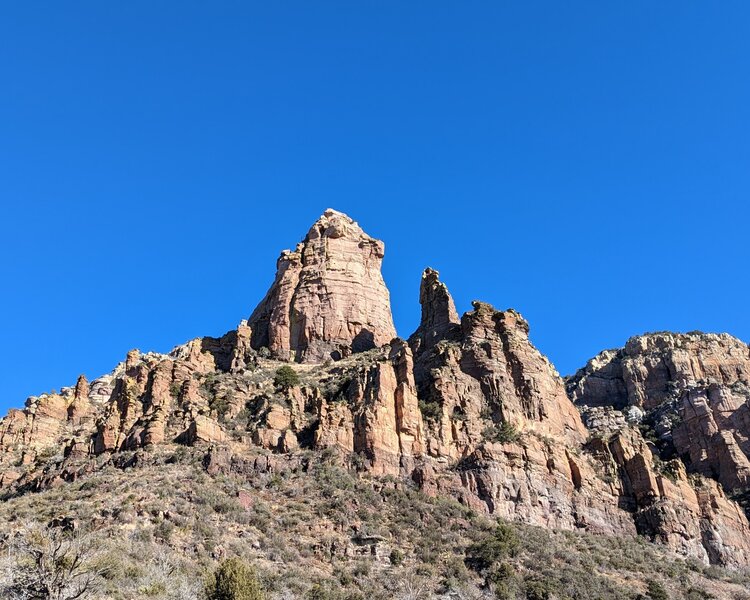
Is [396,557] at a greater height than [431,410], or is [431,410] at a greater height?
[431,410]

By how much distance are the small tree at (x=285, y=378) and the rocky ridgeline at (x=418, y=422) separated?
522 mm

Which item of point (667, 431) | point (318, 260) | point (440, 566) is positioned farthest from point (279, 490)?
point (667, 431)

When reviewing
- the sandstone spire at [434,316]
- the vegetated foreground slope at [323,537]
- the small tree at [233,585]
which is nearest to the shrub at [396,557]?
the vegetated foreground slope at [323,537]

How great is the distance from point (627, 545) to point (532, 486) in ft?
26.4

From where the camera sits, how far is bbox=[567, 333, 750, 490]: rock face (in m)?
84.1

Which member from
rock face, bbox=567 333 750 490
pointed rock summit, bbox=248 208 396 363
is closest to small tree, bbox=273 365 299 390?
pointed rock summit, bbox=248 208 396 363

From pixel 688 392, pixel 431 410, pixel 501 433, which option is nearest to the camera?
pixel 501 433

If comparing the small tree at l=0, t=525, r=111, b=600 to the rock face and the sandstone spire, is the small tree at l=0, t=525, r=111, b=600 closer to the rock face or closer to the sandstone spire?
the sandstone spire

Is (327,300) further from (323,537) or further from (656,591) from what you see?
(656,591)

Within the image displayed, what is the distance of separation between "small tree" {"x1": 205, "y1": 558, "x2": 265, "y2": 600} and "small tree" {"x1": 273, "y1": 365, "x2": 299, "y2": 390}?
3456 centimetres

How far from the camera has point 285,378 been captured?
78750mm

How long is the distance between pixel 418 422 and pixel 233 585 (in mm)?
31585

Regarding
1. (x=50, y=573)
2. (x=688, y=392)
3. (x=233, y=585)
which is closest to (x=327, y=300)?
(x=688, y=392)

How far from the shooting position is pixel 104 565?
130ft
